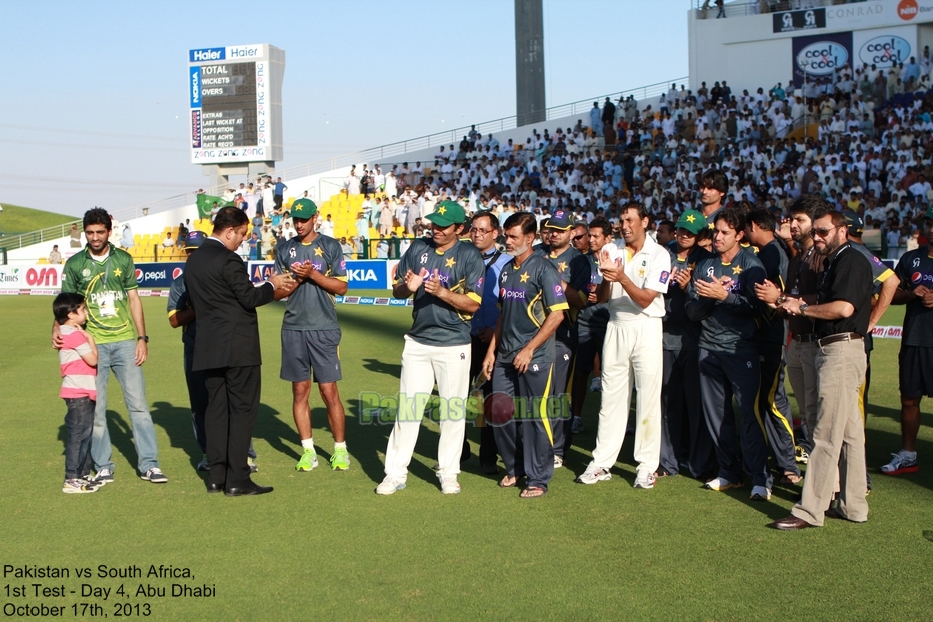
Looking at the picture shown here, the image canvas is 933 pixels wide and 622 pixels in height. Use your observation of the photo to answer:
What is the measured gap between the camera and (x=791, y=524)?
5.84 m

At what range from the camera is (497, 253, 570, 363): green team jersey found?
22.0 ft

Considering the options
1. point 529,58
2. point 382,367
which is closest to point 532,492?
point 382,367

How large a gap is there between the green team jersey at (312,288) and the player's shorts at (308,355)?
0.22 feet

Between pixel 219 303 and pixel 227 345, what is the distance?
0.32m

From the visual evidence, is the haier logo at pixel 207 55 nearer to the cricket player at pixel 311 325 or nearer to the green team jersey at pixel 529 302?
the cricket player at pixel 311 325

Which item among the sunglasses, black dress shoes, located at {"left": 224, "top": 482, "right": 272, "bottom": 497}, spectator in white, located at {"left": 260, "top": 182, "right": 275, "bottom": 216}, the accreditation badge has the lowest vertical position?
black dress shoes, located at {"left": 224, "top": 482, "right": 272, "bottom": 497}

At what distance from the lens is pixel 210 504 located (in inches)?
258

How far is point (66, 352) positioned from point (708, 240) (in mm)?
5195

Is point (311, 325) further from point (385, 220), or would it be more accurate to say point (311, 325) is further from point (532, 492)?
point (385, 220)

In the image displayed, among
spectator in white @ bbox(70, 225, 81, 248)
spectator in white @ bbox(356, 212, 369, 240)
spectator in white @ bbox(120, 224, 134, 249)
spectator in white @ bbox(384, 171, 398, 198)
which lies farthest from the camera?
spectator in white @ bbox(70, 225, 81, 248)

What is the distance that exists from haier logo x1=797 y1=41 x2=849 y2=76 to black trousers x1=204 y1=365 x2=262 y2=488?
31923mm

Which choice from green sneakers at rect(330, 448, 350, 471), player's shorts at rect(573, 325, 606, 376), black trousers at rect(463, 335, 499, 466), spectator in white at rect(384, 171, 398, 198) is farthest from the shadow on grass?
spectator in white at rect(384, 171, 398, 198)

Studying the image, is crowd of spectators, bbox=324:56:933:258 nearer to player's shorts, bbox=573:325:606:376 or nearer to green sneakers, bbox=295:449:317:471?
player's shorts, bbox=573:325:606:376

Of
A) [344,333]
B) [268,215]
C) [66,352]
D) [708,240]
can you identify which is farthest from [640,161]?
[66,352]
